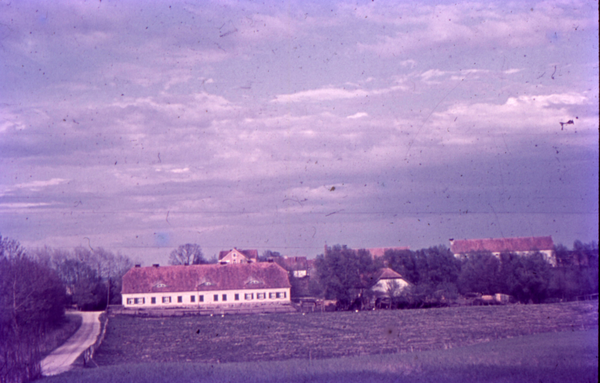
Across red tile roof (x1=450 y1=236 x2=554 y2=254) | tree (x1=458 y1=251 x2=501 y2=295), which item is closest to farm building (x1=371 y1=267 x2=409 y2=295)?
tree (x1=458 y1=251 x2=501 y2=295)

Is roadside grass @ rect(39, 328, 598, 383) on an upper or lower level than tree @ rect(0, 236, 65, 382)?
lower

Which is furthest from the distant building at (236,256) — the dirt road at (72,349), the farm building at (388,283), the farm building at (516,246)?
the farm building at (516,246)

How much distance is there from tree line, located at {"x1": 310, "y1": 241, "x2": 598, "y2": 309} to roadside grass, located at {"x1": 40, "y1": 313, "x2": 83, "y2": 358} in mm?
32402

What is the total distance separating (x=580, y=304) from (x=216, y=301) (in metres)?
41.9

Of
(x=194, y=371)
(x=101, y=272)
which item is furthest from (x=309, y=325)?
(x=101, y=272)

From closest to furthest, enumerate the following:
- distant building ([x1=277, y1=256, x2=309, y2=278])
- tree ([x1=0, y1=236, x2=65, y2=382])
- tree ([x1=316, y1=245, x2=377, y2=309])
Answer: tree ([x1=0, y1=236, x2=65, y2=382])
tree ([x1=316, y1=245, x2=377, y2=309])
distant building ([x1=277, y1=256, x2=309, y2=278])

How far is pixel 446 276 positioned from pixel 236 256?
45840mm

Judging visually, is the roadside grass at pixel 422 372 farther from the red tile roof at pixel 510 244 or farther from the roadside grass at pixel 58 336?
the red tile roof at pixel 510 244

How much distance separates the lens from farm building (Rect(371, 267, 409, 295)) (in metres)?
66.6

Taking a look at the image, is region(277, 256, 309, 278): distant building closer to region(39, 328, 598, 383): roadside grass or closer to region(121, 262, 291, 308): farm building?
region(121, 262, 291, 308): farm building

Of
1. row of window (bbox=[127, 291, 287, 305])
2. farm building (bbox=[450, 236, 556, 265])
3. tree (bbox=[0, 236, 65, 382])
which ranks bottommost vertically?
row of window (bbox=[127, 291, 287, 305])

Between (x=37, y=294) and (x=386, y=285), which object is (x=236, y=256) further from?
(x=37, y=294)

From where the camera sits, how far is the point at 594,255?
37.1 m

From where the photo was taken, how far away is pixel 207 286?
6581 cm
